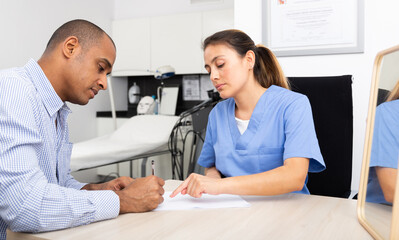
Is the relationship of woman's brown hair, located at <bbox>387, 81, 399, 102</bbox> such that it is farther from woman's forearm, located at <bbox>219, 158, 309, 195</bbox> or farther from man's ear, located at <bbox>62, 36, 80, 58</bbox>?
man's ear, located at <bbox>62, 36, 80, 58</bbox>

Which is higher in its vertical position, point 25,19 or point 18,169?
point 25,19

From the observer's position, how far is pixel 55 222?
0.76m

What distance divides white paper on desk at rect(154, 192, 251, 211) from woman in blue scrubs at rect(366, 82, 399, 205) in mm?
335

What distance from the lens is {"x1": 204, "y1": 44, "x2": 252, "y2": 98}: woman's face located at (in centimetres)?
132

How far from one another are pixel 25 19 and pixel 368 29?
2.80 m

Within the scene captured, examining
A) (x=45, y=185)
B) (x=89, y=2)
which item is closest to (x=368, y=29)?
(x=45, y=185)

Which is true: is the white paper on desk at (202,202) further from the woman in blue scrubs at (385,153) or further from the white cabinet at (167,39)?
the white cabinet at (167,39)

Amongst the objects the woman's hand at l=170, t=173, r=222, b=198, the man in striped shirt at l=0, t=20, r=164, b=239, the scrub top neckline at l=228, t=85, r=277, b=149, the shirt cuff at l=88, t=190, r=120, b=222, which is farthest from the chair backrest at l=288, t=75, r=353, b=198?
the shirt cuff at l=88, t=190, r=120, b=222

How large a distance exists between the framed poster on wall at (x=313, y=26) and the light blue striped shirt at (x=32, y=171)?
126cm

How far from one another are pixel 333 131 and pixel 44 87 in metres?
1.12

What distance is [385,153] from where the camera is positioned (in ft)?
2.22

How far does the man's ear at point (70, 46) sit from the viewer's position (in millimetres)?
940

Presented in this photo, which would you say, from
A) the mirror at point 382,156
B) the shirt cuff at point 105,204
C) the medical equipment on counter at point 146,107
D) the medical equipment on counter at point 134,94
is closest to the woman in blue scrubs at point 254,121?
the mirror at point 382,156

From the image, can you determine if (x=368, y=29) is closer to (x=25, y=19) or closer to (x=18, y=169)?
(x=18, y=169)
